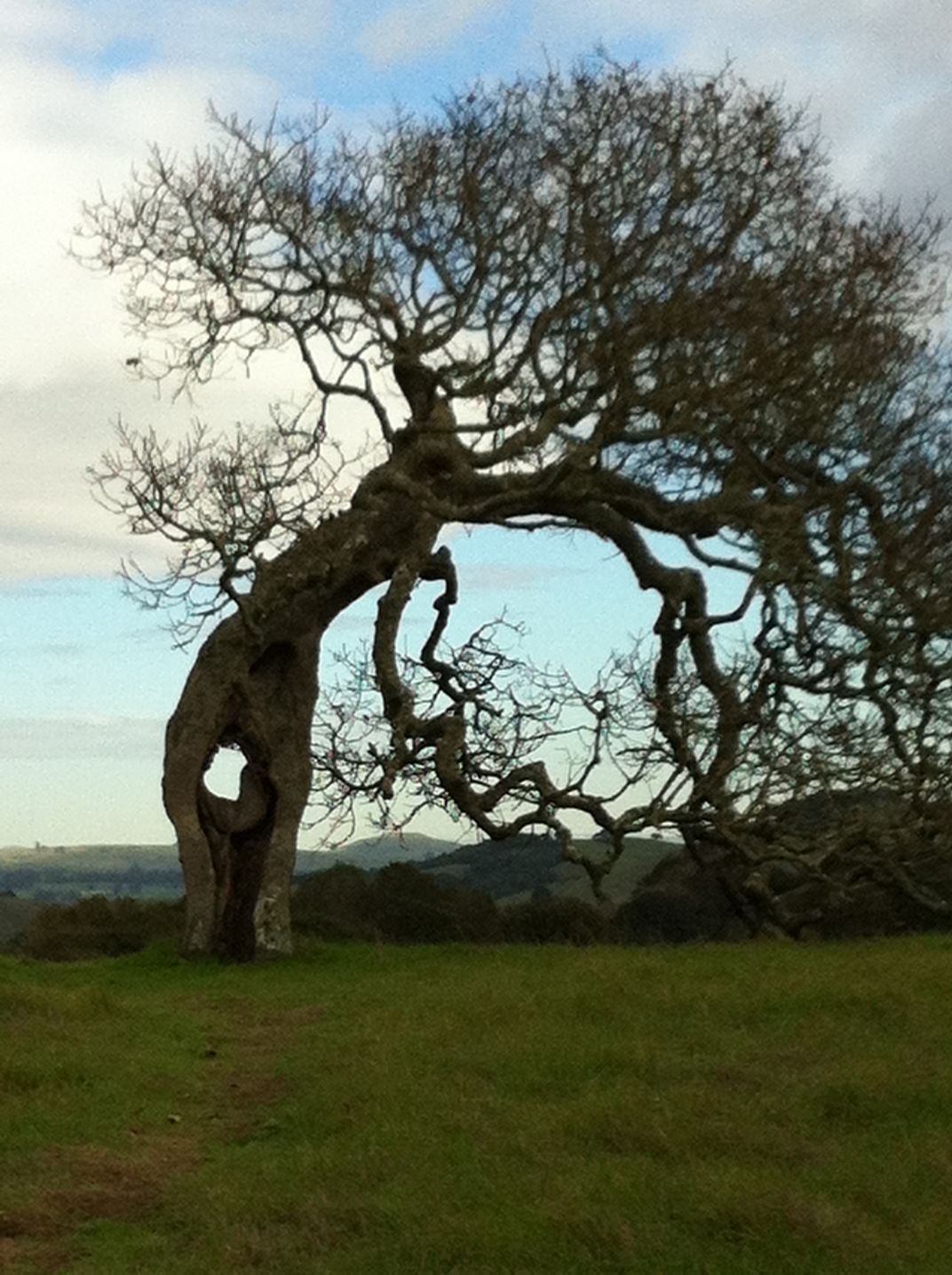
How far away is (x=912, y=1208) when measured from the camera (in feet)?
26.8

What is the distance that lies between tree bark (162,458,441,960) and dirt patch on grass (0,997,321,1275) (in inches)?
347

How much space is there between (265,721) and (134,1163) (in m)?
13.9

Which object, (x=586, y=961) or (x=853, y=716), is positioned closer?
(x=586, y=961)

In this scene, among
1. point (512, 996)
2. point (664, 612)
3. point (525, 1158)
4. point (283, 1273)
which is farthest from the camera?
point (664, 612)

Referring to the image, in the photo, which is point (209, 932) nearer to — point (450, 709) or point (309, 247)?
point (450, 709)

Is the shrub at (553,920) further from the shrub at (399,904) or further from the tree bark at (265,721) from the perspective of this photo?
the tree bark at (265,721)

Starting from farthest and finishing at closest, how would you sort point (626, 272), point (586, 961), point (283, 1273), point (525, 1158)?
point (626, 272) < point (586, 961) < point (525, 1158) < point (283, 1273)

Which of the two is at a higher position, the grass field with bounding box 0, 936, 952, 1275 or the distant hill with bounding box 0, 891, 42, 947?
the distant hill with bounding box 0, 891, 42, 947

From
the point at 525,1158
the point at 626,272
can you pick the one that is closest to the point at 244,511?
the point at 626,272

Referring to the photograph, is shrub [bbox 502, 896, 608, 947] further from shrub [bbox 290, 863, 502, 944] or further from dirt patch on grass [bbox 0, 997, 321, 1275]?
dirt patch on grass [bbox 0, 997, 321, 1275]

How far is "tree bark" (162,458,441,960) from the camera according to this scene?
23.2 metres

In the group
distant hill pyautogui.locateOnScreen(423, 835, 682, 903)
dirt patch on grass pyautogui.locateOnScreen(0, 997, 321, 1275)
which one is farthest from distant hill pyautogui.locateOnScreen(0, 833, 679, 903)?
dirt patch on grass pyautogui.locateOnScreen(0, 997, 321, 1275)

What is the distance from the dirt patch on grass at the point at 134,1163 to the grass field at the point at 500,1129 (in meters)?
0.02

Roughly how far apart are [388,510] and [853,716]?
6447 mm
